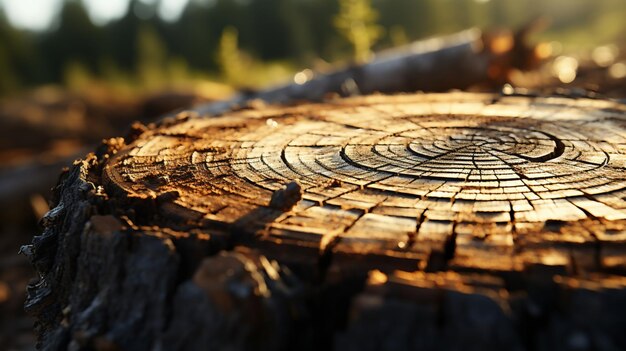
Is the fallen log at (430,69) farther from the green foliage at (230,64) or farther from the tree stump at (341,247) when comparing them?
the green foliage at (230,64)

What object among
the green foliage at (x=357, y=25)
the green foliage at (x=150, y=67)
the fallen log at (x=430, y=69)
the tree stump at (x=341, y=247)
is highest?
the green foliage at (x=150, y=67)

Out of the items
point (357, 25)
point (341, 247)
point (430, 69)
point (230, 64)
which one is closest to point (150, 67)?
point (230, 64)

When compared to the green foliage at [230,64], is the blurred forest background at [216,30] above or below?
above

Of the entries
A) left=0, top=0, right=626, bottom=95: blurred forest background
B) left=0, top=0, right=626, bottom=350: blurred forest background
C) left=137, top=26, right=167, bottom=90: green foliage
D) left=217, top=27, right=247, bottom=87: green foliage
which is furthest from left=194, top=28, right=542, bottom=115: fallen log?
left=0, top=0, right=626, bottom=95: blurred forest background

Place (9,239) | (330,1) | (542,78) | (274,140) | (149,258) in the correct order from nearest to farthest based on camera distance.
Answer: (149,258) → (274,140) → (9,239) → (542,78) → (330,1)

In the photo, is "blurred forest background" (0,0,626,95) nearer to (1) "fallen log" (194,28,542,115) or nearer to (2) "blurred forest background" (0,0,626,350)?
(2) "blurred forest background" (0,0,626,350)

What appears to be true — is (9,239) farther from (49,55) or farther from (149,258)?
(49,55)

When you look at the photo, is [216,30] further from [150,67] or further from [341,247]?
[341,247]

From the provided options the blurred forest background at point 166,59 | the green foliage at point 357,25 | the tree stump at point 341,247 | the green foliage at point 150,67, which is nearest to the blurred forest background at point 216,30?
the blurred forest background at point 166,59

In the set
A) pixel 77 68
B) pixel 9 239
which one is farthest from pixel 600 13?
pixel 9 239
